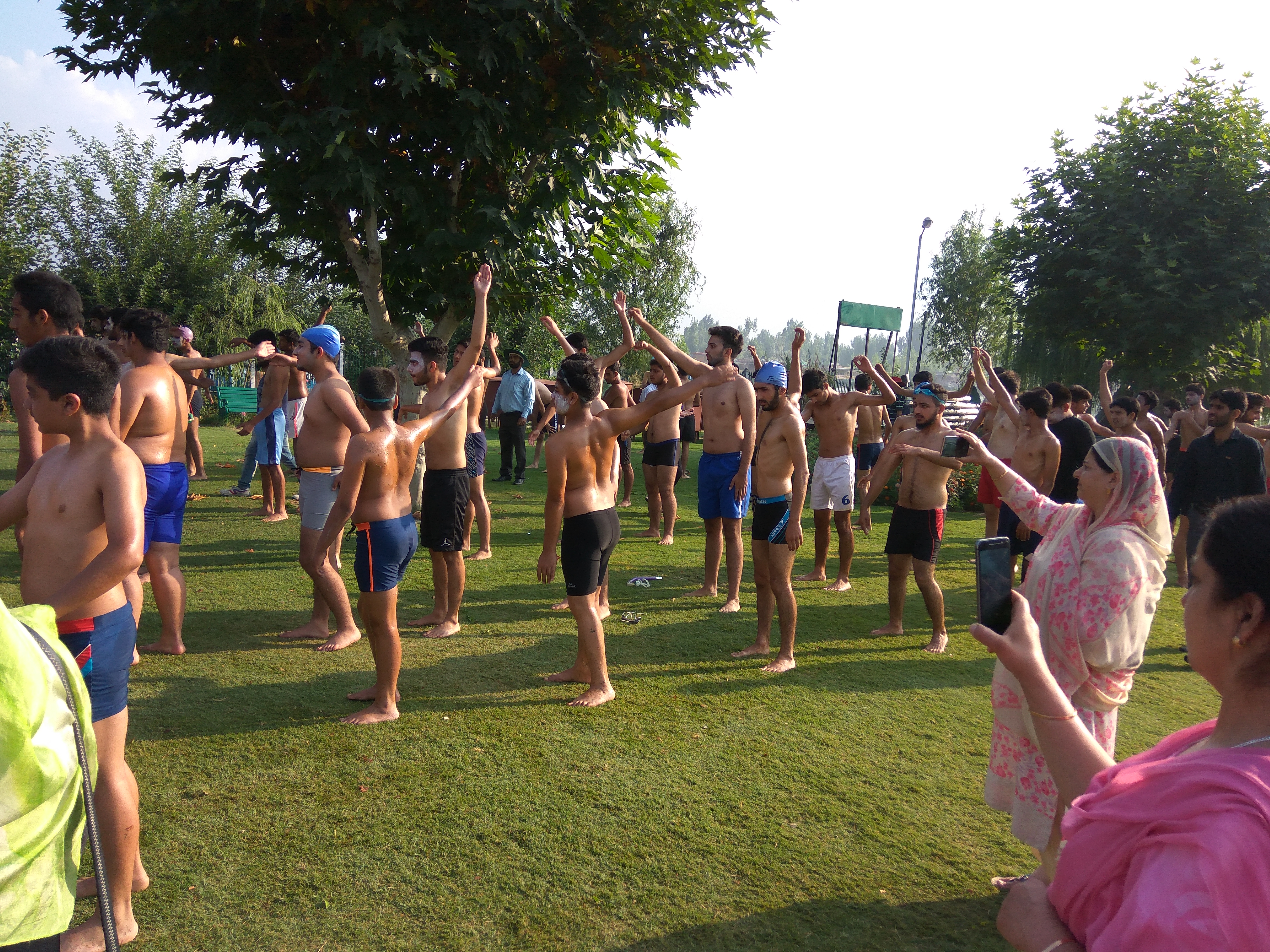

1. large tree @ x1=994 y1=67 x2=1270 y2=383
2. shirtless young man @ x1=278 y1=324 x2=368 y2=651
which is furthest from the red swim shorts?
large tree @ x1=994 y1=67 x2=1270 y2=383

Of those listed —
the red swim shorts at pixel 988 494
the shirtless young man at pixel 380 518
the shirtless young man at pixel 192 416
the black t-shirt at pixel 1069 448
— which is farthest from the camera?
the red swim shorts at pixel 988 494

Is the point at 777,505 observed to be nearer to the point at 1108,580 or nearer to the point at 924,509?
the point at 924,509

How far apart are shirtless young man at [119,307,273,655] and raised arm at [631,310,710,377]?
3.33 meters

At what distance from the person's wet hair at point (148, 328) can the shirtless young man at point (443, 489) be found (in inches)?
70.7

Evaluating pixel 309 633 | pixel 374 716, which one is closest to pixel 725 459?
pixel 309 633

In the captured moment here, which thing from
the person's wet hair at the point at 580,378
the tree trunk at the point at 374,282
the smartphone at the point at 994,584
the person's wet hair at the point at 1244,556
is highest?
the tree trunk at the point at 374,282

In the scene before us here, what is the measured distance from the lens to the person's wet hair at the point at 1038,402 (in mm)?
7203

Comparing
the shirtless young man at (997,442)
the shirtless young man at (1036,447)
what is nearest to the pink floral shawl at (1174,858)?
the shirtless young man at (997,442)

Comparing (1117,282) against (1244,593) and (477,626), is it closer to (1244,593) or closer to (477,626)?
(477,626)

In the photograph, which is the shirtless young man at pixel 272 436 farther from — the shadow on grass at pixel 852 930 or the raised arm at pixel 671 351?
the shadow on grass at pixel 852 930

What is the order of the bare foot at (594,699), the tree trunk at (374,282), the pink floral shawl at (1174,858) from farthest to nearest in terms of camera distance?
the tree trunk at (374,282) → the bare foot at (594,699) → the pink floral shawl at (1174,858)

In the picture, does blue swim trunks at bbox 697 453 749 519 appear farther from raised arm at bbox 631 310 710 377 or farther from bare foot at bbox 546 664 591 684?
bare foot at bbox 546 664 591 684

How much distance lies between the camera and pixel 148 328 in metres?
5.26

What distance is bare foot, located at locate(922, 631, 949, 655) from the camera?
22.1 feet
